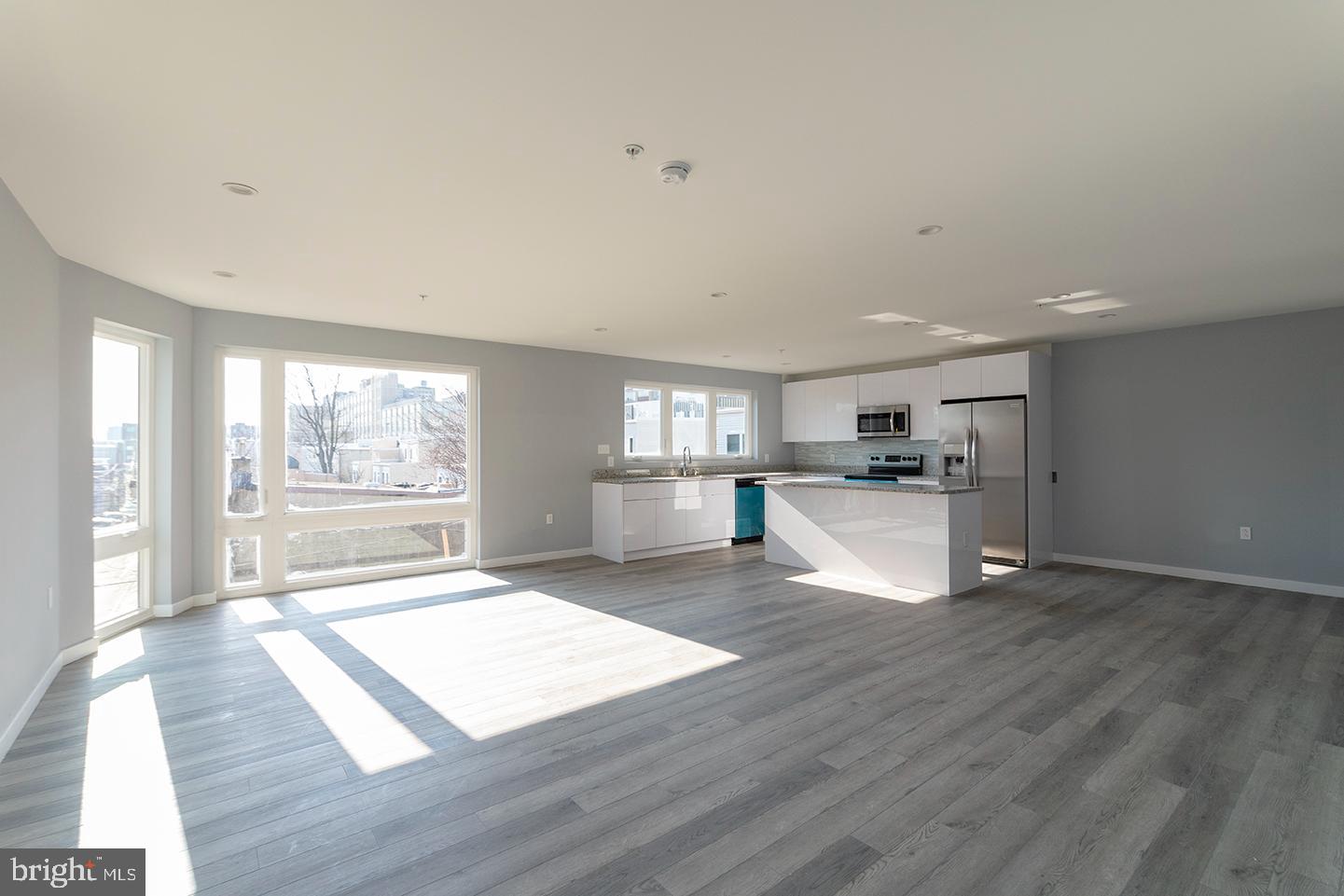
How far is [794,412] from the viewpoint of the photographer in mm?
9266

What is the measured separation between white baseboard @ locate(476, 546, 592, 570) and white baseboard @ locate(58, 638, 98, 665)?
306 centimetres

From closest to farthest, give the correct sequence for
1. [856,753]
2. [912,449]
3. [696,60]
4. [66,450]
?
[696,60] → [856,753] → [66,450] → [912,449]

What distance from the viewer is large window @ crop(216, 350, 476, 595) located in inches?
207

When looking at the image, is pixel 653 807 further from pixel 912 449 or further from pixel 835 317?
pixel 912 449

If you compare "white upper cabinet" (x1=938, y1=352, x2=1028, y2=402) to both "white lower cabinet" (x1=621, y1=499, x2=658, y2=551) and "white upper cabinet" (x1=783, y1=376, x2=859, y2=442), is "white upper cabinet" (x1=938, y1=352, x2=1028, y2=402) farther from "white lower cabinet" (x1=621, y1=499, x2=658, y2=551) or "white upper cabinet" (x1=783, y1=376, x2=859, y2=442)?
"white lower cabinet" (x1=621, y1=499, x2=658, y2=551)

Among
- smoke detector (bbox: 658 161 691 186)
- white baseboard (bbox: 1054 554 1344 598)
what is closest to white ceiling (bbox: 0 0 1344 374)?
smoke detector (bbox: 658 161 691 186)

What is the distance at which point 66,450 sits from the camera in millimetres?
3643

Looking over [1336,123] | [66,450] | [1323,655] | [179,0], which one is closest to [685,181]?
[179,0]

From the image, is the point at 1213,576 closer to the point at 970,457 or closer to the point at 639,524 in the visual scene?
the point at 970,457

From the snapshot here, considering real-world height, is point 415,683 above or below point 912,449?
below

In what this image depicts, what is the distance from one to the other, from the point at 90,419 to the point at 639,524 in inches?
186

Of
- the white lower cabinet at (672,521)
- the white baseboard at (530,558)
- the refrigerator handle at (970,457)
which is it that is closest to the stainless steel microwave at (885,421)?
the refrigerator handle at (970,457)

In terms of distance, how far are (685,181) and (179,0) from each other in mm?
1727

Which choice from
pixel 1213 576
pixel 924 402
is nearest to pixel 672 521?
pixel 924 402
